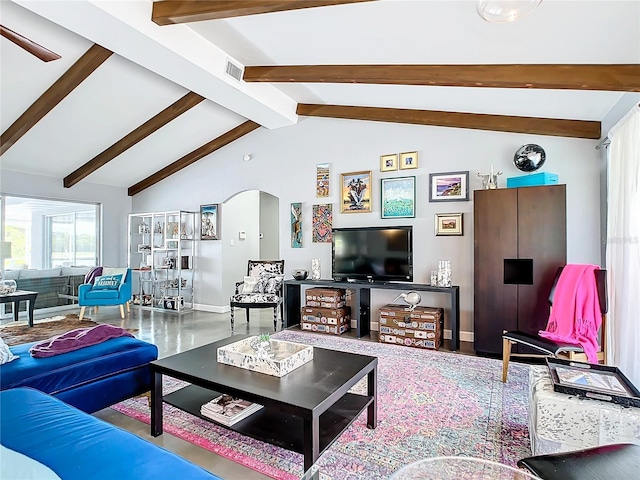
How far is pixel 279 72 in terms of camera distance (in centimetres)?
376

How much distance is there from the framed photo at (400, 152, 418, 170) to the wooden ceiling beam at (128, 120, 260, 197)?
2.54 meters

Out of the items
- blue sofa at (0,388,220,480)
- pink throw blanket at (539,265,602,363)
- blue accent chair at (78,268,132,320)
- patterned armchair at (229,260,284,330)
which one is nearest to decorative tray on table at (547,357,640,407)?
pink throw blanket at (539,265,602,363)

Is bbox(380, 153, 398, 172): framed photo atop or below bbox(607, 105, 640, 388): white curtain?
atop

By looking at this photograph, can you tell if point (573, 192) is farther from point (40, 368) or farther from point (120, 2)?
point (40, 368)

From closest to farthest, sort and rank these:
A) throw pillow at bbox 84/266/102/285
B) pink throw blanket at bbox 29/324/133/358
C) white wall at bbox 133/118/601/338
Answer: pink throw blanket at bbox 29/324/133/358
white wall at bbox 133/118/601/338
throw pillow at bbox 84/266/102/285

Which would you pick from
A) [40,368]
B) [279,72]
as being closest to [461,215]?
[279,72]

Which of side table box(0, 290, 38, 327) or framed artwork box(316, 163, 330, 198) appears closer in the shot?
side table box(0, 290, 38, 327)

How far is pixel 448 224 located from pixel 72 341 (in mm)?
3944

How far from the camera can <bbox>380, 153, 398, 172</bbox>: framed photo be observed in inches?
185

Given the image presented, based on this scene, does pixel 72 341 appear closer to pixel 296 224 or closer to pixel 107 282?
pixel 296 224

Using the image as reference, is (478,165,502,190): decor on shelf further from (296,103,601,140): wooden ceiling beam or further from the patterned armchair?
the patterned armchair

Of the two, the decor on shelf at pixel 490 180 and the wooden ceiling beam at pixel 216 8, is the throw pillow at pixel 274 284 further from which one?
the wooden ceiling beam at pixel 216 8

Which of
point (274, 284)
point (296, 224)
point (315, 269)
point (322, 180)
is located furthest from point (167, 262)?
point (322, 180)

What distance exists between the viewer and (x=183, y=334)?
4711 mm
